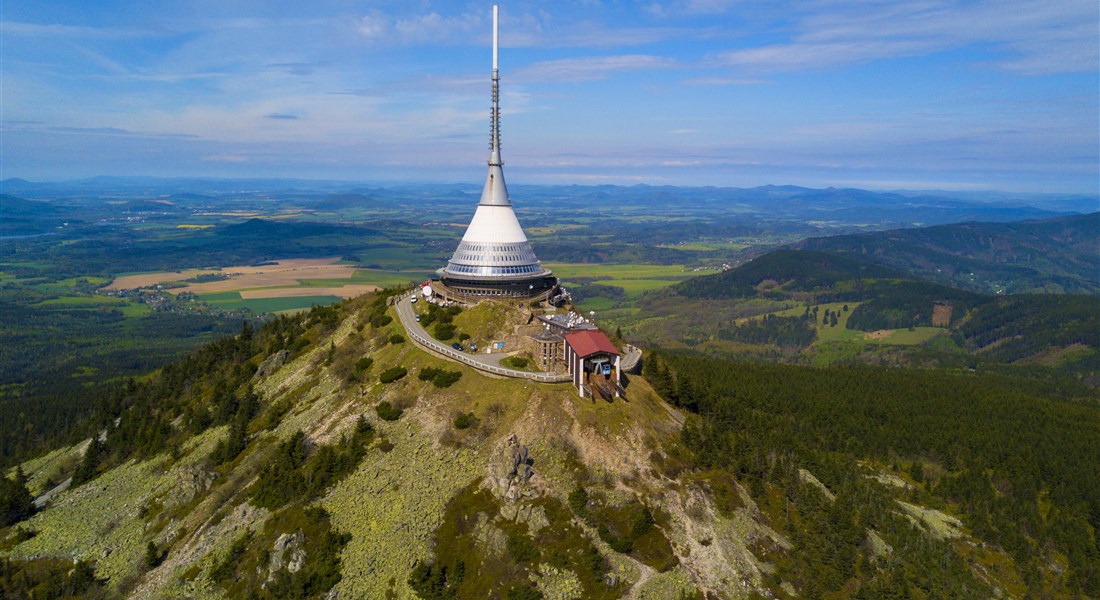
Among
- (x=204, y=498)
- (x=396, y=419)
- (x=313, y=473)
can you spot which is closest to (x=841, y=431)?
(x=396, y=419)

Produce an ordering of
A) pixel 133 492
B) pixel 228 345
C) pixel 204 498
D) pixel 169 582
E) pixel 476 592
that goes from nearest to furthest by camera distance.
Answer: pixel 476 592, pixel 169 582, pixel 204 498, pixel 133 492, pixel 228 345

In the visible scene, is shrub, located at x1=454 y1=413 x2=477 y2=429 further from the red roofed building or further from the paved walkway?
the red roofed building

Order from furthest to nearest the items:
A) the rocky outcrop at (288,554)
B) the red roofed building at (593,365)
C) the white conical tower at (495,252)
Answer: the white conical tower at (495,252), the red roofed building at (593,365), the rocky outcrop at (288,554)

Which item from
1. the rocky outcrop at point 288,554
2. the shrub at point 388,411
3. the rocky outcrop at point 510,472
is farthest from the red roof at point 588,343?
the rocky outcrop at point 288,554

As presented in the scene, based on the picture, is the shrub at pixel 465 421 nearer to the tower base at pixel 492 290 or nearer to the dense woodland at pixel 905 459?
the dense woodland at pixel 905 459

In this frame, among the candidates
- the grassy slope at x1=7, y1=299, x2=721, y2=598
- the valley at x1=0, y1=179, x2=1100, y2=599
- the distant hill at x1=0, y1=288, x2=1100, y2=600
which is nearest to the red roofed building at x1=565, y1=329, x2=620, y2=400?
the valley at x1=0, y1=179, x2=1100, y2=599

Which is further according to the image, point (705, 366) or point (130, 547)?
point (705, 366)

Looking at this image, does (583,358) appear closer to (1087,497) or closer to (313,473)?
(313,473)
